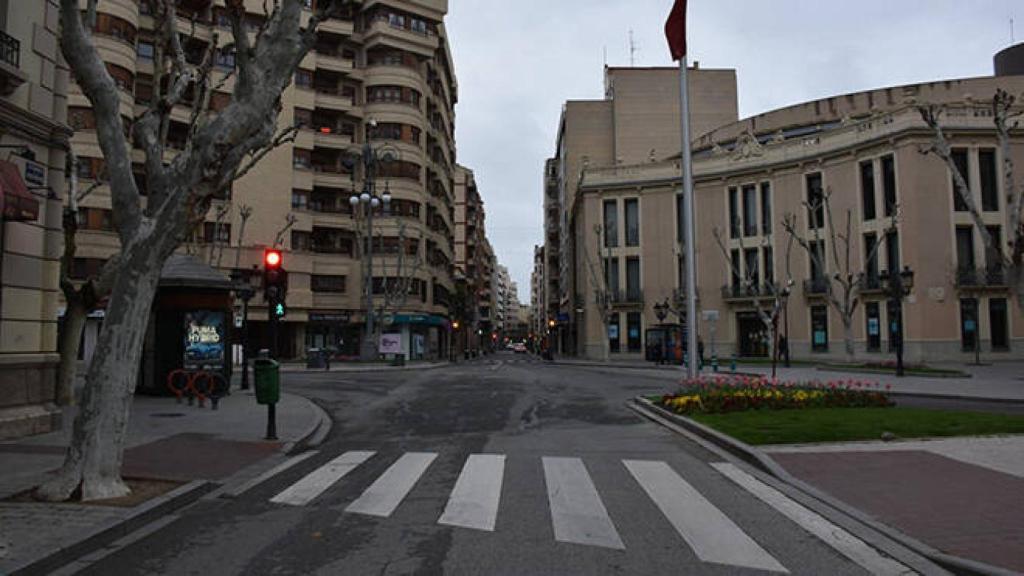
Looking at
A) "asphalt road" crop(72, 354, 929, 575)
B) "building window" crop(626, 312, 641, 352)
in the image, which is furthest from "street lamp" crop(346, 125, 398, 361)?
"asphalt road" crop(72, 354, 929, 575)

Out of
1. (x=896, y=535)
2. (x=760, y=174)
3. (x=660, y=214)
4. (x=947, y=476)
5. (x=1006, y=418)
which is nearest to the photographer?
(x=896, y=535)

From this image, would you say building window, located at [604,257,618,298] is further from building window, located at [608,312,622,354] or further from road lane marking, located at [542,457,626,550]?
road lane marking, located at [542,457,626,550]

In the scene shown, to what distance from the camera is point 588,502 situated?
7.44 meters

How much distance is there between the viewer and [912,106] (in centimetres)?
4091

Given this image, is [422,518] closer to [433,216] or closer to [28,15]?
[28,15]

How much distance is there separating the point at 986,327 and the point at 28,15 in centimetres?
4415

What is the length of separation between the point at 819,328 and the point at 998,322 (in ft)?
31.9

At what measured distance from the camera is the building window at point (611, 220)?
2196 inches

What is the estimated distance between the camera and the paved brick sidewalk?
226 inches

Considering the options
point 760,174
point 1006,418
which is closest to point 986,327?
point 760,174

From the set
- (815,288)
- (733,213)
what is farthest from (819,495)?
(733,213)

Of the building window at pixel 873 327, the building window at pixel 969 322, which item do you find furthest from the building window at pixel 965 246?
the building window at pixel 873 327

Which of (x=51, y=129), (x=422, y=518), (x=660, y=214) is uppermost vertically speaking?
(x=660, y=214)

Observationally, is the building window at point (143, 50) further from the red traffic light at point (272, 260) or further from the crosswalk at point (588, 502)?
the crosswalk at point (588, 502)
